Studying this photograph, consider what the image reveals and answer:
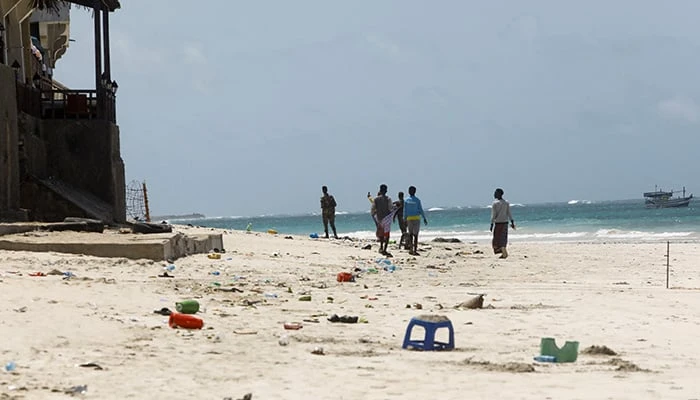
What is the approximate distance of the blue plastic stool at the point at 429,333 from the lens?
23.2 feet

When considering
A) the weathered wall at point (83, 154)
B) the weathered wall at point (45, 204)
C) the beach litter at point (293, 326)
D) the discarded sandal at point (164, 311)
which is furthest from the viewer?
the weathered wall at point (83, 154)

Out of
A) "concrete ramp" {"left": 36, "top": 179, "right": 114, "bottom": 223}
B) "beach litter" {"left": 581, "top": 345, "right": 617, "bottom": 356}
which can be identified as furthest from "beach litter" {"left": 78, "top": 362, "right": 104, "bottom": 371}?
"concrete ramp" {"left": 36, "top": 179, "right": 114, "bottom": 223}

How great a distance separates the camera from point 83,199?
18.6m

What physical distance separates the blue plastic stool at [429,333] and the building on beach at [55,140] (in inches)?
424

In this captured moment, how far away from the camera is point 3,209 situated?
16.2 metres

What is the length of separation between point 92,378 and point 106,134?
14234mm

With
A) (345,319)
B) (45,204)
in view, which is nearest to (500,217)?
(45,204)

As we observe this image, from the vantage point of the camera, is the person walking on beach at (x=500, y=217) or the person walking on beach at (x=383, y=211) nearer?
the person walking on beach at (x=500, y=217)

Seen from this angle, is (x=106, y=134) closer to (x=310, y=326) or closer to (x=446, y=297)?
(x=446, y=297)

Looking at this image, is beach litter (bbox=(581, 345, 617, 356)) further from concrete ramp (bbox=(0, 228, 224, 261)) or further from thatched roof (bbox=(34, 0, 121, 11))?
thatched roof (bbox=(34, 0, 121, 11))

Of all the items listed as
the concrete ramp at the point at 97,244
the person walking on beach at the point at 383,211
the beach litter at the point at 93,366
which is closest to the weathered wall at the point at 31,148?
the concrete ramp at the point at 97,244

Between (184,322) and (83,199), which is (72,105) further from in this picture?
(184,322)

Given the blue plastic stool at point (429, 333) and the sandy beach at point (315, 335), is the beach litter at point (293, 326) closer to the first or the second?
the sandy beach at point (315, 335)

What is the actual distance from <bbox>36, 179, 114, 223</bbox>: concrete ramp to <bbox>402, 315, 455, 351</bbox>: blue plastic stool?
465 inches
